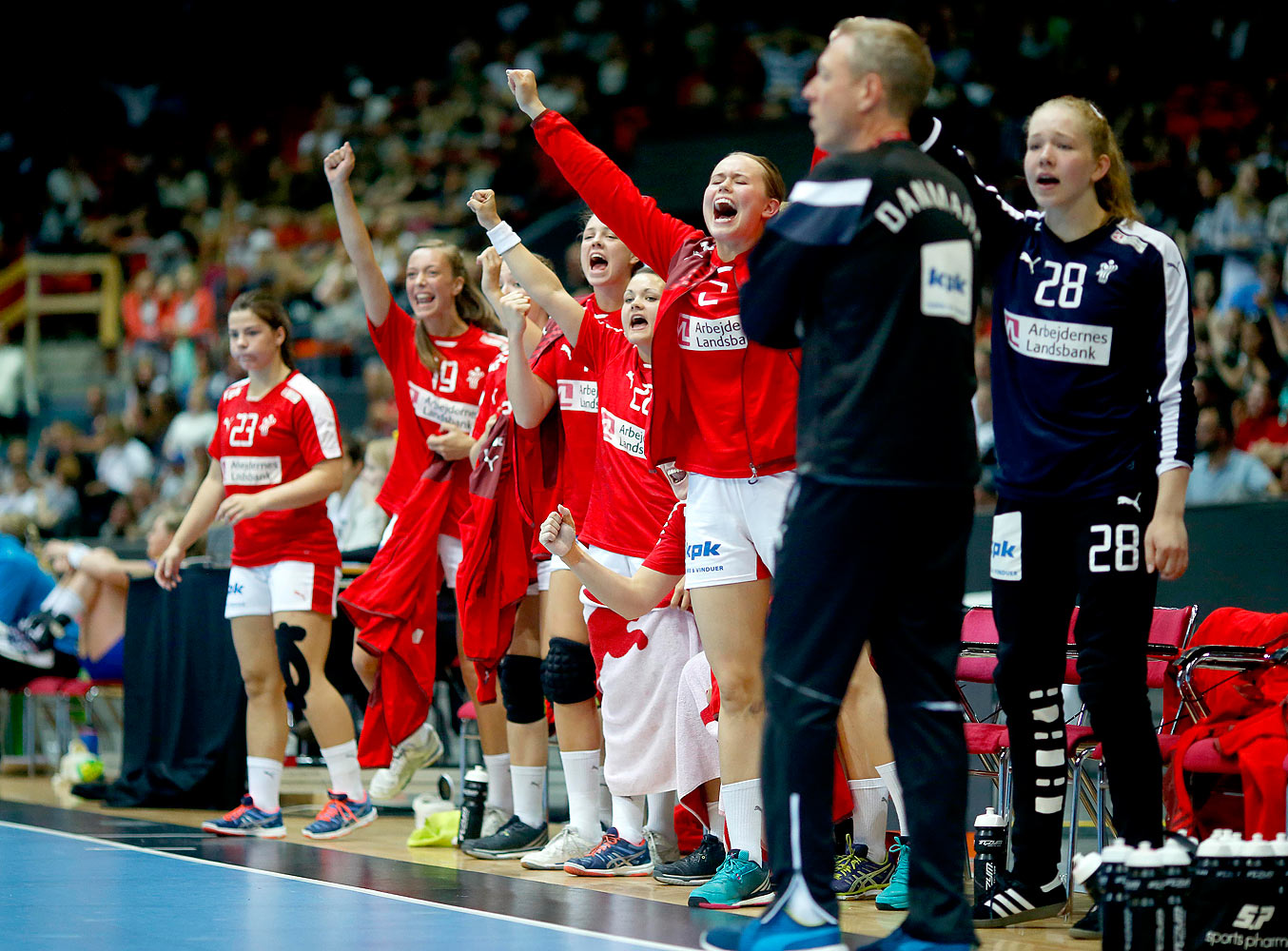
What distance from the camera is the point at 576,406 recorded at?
16.0 feet

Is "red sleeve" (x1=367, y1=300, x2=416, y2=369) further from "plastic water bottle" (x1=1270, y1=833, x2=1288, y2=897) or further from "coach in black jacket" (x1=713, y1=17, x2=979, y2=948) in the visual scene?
"plastic water bottle" (x1=1270, y1=833, x2=1288, y2=897)

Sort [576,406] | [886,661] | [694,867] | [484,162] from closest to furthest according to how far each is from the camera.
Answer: [886,661] → [694,867] → [576,406] → [484,162]

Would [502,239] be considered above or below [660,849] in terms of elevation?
above

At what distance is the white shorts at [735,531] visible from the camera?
383 centimetres

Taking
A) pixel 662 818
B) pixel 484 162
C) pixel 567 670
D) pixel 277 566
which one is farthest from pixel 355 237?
pixel 484 162

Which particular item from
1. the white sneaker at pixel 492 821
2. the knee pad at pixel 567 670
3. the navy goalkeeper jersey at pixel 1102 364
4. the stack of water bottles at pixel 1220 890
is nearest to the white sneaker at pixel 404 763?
the white sneaker at pixel 492 821

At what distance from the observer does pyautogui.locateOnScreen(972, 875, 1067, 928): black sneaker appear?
141 inches

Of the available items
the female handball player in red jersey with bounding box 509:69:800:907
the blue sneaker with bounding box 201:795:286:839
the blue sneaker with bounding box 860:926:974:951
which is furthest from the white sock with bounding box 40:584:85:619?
the blue sneaker with bounding box 860:926:974:951

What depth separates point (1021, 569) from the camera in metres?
3.49

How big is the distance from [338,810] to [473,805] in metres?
0.56

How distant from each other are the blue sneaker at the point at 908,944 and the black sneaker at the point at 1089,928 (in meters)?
0.90

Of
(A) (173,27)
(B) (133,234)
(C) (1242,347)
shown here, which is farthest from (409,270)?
(A) (173,27)

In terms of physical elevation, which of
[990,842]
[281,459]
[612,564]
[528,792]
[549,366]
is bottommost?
[528,792]

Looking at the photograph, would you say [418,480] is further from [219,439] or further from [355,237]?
[355,237]
